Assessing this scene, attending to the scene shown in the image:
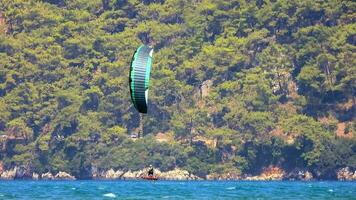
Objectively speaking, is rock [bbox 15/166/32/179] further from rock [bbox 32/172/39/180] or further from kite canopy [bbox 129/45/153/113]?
kite canopy [bbox 129/45/153/113]

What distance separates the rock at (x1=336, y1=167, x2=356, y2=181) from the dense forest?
0.68 metres

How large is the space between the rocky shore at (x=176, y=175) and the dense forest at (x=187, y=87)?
619 mm

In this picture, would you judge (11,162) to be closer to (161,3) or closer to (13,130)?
(13,130)

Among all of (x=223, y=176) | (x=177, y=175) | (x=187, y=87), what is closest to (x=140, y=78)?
(x=223, y=176)

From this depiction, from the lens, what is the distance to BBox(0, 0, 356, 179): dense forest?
496ft

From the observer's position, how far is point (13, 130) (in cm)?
15725

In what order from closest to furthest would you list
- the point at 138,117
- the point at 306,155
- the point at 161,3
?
the point at 306,155, the point at 138,117, the point at 161,3

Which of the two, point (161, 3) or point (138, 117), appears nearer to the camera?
point (138, 117)

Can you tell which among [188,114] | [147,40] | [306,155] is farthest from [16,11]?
[306,155]

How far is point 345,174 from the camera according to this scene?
493ft

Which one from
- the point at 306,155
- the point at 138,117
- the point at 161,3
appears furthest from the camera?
the point at 161,3

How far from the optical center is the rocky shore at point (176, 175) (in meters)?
150

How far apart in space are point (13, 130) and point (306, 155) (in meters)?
31.4

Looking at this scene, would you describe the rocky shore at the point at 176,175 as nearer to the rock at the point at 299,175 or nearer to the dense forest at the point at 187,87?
the rock at the point at 299,175
